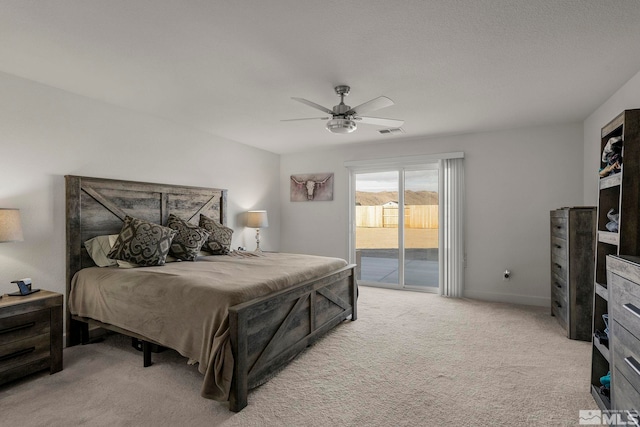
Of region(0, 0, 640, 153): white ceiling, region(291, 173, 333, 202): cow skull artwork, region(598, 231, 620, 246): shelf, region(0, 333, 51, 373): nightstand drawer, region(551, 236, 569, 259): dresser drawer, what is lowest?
region(0, 333, 51, 373): nightstand drawer

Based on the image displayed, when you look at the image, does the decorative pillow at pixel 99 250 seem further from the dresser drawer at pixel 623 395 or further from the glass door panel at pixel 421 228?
the glass door panel at pixel 421 228

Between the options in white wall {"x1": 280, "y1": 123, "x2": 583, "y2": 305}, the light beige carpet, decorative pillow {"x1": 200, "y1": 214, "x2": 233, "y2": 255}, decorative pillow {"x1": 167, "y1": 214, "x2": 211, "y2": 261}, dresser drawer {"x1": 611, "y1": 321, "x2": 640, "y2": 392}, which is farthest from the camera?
white wall {"x1": 280, "y1": 123, "x2": 583, "y2": 305}

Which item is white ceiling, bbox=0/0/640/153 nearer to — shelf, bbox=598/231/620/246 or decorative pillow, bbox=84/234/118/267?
shelf, bbox=598/231/620/246

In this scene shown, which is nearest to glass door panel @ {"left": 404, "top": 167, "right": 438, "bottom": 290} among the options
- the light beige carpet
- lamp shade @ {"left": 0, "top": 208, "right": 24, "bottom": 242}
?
the light beige carpet

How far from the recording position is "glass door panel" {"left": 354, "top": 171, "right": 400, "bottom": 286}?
18.0 feet

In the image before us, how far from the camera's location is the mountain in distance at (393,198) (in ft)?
17.1

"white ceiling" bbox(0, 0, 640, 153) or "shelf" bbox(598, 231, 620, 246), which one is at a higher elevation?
"white ceiling" bbox(0, 0, 640, 153)

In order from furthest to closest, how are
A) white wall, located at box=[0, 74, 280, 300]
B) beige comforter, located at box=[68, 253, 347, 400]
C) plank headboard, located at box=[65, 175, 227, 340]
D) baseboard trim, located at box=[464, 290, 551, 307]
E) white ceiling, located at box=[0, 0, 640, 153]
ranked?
baseboard trim, located at box=[464, 290, 551, 307] < plank headboard, located at box=[65, 175, 227, 340] < white wall, located at box=[0, 74, 280, 300] < beige comforter, located at box=[68, 253, 347, 400] < white ceiling, located at box=[0, 0, 640, 153]

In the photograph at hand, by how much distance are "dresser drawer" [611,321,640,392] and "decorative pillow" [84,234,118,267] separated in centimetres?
399

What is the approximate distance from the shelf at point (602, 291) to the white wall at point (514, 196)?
2.51 meters

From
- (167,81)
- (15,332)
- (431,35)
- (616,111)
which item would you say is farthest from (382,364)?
(616,111)

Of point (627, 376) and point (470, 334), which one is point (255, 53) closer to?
point (627, 376)

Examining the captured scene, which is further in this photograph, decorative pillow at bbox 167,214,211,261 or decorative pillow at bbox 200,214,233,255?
decorative pillow at bbox 200,214,233,255

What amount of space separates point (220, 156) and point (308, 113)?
184 centimetres
